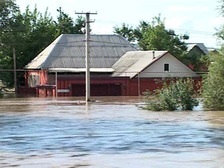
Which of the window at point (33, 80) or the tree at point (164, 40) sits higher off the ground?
the tree at point (164, 40)

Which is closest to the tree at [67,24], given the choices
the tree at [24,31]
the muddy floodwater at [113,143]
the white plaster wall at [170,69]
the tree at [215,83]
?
the tree at [24,31]

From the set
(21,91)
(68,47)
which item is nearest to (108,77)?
(68,47)

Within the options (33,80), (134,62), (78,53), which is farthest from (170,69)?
(33,80)

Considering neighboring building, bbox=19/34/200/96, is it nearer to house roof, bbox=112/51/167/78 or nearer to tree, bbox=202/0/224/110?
house roof, bbox=112/51/167/78

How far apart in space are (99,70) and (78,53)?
167 inches

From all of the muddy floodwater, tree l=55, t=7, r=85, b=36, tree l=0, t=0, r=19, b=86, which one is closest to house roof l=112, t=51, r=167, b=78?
tree l=0, t=0, r=19, b=86

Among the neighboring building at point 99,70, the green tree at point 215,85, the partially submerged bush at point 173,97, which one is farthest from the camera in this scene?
the neighboring building at point 99,70

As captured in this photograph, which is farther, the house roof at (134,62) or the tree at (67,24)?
the tree at (67,24)

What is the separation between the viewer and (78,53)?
76.4m

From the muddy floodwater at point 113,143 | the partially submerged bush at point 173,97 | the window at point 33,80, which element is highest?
the window at point 33,80

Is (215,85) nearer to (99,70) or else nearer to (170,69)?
(170,69)

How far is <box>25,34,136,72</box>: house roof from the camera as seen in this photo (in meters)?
73.9

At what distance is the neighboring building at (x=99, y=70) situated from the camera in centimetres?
7156

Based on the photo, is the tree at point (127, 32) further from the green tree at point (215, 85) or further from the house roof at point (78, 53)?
the green tree at point (215, 85)
